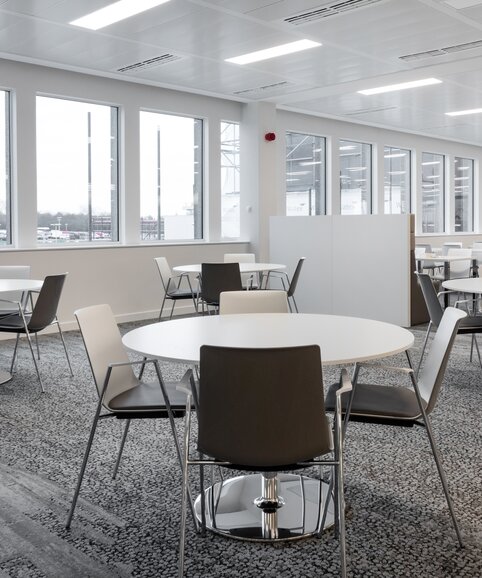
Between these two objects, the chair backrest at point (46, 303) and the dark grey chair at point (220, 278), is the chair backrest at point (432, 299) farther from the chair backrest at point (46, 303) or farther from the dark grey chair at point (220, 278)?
the chair backrest at point (46, 303)

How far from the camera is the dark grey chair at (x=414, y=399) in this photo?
2516mm

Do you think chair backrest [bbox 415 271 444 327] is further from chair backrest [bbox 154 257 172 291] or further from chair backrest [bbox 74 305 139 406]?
chair backrest [bbox 154 257 172 291]

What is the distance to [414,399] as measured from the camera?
275 cm

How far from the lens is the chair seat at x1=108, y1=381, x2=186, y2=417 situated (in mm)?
2641

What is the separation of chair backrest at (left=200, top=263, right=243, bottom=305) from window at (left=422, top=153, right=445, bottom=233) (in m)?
8.35

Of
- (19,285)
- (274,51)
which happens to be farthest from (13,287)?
(274,51)

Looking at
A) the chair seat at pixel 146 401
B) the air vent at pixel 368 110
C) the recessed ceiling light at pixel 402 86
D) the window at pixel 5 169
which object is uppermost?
the air vent at pixel 368 110

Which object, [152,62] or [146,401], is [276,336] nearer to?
[146,401]

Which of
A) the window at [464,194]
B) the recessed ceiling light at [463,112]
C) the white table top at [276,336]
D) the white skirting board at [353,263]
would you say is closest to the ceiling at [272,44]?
the recessed ceiling light at [463,112]

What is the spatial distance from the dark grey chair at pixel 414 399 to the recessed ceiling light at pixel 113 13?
3.98m

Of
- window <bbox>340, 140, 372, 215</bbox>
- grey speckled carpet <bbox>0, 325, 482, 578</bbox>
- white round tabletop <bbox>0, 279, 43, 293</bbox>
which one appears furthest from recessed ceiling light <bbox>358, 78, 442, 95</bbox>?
white round tabletop <bbox>0, 279, 43, 293</bbox>

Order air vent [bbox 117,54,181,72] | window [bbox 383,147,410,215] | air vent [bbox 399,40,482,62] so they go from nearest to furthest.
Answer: air vent [bbox 399,40,482,62] < air vent [bbox 117,54,181,72] < window [bbox 383,147,410,215]

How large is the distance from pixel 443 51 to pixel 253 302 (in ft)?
15.6

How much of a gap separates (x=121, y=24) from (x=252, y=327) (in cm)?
408
